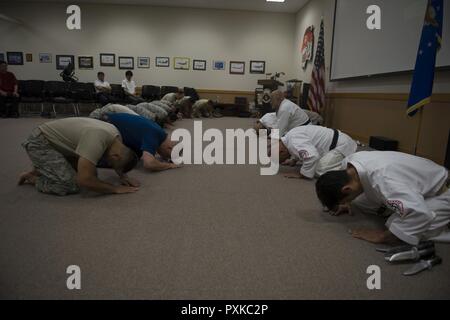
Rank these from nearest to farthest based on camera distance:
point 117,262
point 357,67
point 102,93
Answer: point 117,262 < point 357,67 < point 102,93

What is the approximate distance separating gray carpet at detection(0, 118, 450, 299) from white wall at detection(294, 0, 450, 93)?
2.45 m

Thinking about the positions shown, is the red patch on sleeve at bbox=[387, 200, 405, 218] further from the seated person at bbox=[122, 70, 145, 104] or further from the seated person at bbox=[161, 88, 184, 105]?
the seated person at bbox=[122, 70, 145, 104]

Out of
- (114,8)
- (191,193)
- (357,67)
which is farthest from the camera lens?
(114,8)

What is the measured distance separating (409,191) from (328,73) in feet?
19.3

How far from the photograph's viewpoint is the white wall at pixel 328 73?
12.1 feet

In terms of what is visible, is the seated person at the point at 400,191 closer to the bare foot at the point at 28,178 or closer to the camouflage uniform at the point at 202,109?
the bare foot at the point at 28,178

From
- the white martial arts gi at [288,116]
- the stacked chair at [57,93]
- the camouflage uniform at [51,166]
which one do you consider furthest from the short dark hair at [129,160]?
the stacked chair at [57,93]

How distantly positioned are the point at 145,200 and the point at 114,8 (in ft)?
30.4

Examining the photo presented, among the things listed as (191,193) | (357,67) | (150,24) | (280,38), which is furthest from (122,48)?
(191,193)

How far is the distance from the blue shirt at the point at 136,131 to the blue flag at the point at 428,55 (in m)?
2.50

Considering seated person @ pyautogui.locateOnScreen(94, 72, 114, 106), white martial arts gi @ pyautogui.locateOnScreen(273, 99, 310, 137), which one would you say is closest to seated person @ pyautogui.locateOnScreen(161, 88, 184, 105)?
seated person @ pyautogui.locateOnScreen(94, 72, 114, 106)

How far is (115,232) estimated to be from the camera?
5.18 ft

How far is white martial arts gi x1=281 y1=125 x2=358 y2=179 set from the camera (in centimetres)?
262
